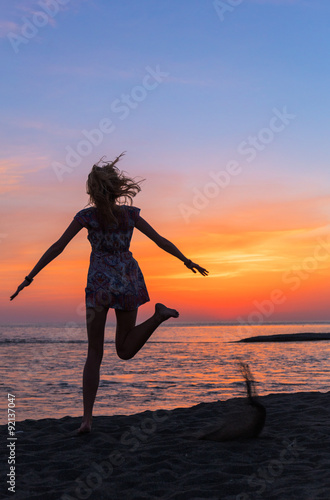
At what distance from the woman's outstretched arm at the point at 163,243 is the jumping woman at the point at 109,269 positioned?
0.03 feet

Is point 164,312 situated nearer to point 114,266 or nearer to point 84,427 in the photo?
point 114,266

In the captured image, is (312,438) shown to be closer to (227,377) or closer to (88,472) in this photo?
(88,472)

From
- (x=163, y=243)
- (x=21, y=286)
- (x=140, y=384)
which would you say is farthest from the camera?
(x=140, y=384)

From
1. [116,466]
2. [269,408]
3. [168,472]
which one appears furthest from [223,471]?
[269,408]

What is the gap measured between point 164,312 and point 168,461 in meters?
1.18

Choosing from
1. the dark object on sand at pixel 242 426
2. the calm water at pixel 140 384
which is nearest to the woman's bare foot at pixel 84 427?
the dark object on sand at pixel 242 426

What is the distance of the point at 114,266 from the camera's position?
14.6ft

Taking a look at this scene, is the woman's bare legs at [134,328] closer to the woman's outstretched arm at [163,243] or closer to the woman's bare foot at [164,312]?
the woman's bare foot at [164,312]

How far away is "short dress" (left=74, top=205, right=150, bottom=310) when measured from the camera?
4371 mm

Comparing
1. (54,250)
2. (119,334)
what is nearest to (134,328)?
(119,334)

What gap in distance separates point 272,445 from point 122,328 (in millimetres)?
1634

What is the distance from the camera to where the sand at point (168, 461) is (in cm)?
323
